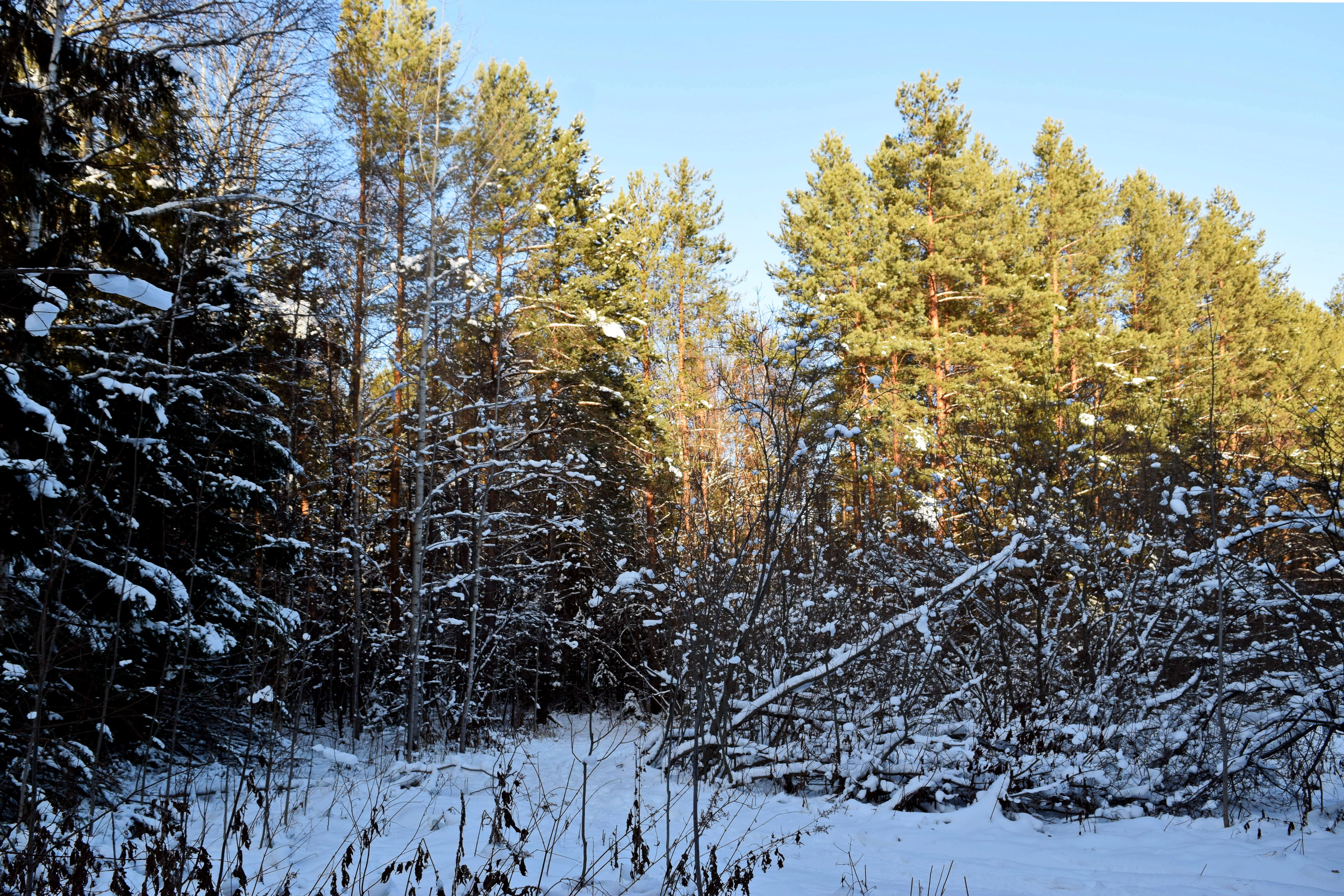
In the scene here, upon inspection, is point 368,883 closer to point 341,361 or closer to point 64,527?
point 64,527

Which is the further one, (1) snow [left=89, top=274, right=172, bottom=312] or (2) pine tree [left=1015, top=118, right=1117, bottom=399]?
(2) pine tree [left=1015, top=118, right=1117, bottom=399]

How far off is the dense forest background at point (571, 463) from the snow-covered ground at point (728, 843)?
57cm

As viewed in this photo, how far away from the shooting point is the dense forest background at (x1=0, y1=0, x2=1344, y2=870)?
558cm

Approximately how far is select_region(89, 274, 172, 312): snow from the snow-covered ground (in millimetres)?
3519

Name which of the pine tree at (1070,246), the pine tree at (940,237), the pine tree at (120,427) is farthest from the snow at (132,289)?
the pine tree at (1070,246)

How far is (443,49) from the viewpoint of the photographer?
1250cm

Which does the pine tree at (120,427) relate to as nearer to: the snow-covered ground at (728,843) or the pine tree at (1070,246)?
the snow-covered ground at (728,843)

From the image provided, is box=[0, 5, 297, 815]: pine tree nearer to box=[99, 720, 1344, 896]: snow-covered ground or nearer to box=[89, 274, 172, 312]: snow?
box=[89, 274, 172, 312]: snow

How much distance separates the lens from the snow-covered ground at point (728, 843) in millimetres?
3961

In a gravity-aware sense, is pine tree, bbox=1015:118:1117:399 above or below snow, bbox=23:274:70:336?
above

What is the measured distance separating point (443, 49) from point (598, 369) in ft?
19.7

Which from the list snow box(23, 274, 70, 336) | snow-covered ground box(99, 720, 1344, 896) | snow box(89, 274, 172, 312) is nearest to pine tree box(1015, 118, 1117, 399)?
snow-covered ground box(99, 720, 1344, 896)

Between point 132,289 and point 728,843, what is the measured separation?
18.0ft

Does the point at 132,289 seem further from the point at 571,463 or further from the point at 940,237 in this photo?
the point at 940,237
